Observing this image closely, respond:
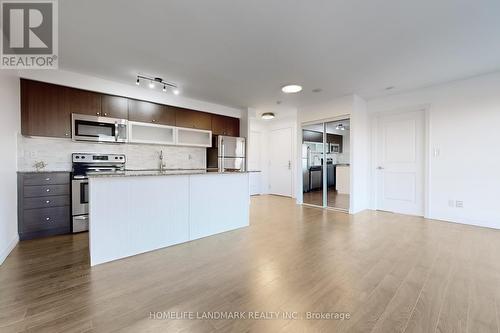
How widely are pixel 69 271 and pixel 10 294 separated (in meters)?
0.44

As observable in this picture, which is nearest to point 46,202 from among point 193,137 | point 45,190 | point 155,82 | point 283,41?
point 45,190

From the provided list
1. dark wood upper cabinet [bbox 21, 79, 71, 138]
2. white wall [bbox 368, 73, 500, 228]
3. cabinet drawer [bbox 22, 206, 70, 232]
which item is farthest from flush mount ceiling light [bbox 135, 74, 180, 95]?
white wall [bbox 368, 73, 500, 228]

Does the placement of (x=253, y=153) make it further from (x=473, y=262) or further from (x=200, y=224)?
(x=473, y=262)

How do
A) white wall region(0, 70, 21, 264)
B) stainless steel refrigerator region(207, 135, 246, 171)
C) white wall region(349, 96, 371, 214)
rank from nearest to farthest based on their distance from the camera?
white wall region(0, 70, 21, 264) < white wall region(349, 96, 371, 214) < stainless steel refrigerator region(207, 135, 246, 171)

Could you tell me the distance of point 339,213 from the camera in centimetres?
482

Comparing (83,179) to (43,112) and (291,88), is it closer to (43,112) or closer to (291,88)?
(43,112)

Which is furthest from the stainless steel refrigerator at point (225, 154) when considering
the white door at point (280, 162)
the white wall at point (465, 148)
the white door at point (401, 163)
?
the white wall at point (465, 148)

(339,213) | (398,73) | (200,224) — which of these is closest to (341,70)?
(398,73)

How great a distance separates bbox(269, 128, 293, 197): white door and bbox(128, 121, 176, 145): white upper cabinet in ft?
12.5

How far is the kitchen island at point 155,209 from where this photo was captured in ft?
7.98

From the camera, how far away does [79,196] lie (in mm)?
3578

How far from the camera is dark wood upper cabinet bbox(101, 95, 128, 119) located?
4.02 metres

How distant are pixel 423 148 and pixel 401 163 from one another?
49 cm

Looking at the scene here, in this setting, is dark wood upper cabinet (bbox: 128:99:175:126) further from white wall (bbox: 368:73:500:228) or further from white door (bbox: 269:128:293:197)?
white wall (bbox: 368:73:500:228)
